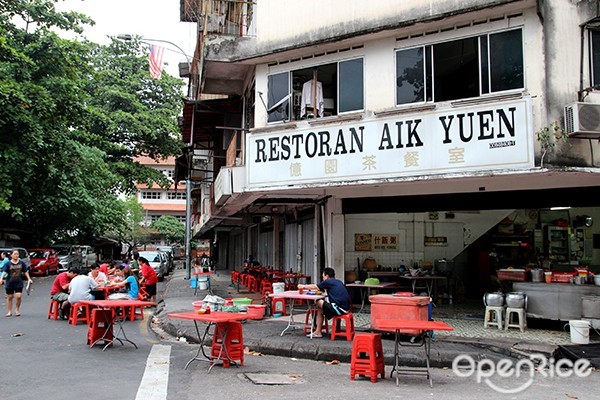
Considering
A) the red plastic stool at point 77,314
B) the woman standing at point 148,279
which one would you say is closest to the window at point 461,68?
the red plastic stool at point 77,314

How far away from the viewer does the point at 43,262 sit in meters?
30.5

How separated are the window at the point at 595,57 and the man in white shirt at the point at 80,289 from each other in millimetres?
11502

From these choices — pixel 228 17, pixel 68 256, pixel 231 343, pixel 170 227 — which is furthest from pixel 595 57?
pixel 170 227

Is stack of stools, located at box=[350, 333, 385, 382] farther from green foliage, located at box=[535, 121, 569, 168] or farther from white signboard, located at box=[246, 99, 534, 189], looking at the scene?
green foliage, located at box=[535, 121, 569, 168]

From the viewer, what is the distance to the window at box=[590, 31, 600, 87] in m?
10.4

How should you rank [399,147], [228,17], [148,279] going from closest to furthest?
[399,147], [228,17], [148,279]

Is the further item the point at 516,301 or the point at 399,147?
the point at 516,301

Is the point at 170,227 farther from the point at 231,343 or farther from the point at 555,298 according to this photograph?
the point at 231,343

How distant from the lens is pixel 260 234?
25203 millimetres

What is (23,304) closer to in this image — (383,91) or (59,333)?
(59,333)

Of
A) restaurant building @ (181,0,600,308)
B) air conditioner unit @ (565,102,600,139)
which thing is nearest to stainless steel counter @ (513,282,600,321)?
Result: restaurant building @ (181,0,600,308)

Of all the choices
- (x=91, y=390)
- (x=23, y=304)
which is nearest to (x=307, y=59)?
(x=91, y=390)

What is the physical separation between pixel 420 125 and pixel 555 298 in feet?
15.1

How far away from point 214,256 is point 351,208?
2991 cm
